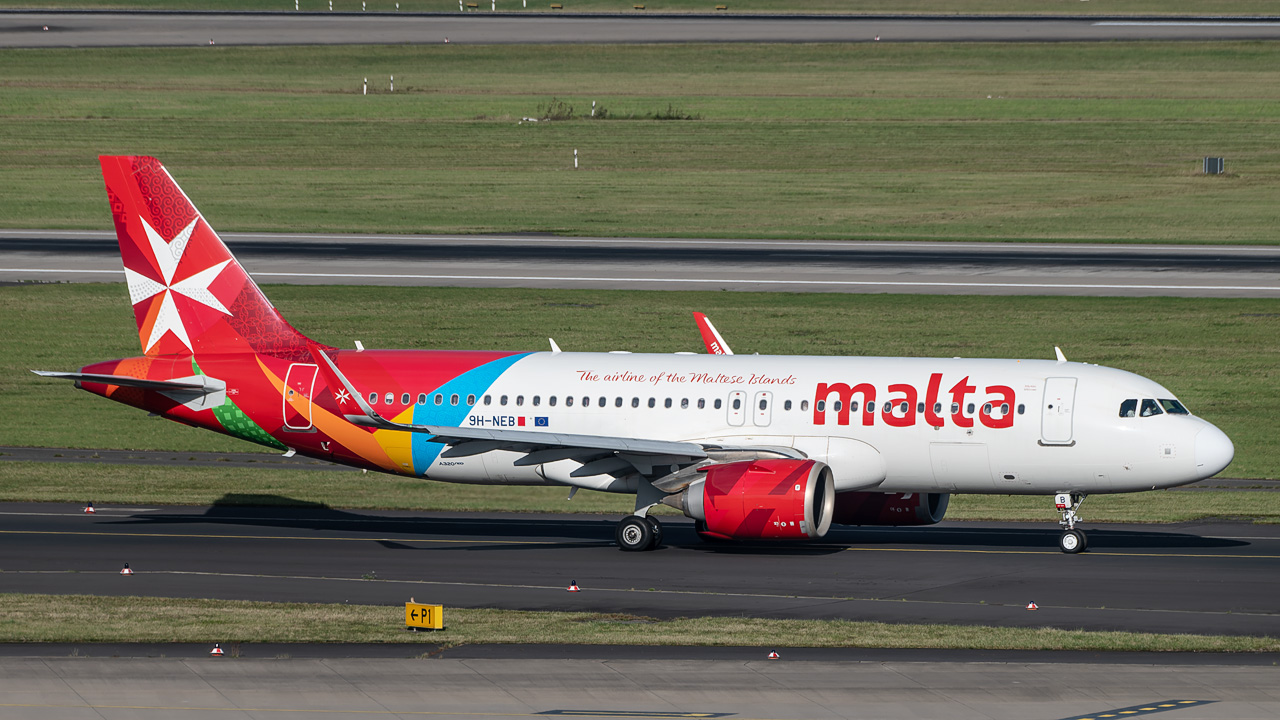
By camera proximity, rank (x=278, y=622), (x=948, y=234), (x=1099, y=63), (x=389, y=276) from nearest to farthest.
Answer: (x=278, y=622) → (x=389, y=276) → (x=948, y=234) → (x=1099, y=63)

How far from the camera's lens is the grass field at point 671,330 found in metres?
52.8

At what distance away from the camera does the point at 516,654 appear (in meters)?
26.4

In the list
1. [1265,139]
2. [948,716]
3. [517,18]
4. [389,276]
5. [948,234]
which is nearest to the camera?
[948,716]

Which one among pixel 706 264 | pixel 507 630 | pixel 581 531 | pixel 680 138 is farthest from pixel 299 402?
pixel 680 138

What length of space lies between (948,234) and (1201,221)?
45.0ft

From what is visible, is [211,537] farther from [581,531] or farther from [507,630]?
[507,630]

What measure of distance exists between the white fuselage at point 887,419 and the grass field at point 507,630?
5.87 meters

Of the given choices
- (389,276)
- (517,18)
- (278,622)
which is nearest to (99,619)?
(278,622)

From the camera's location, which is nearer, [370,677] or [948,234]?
[370,677]

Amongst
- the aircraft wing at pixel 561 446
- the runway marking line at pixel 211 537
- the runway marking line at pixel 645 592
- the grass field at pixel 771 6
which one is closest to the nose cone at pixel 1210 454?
the runway marking line at pixel 645 592

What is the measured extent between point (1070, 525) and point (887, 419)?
4701mm

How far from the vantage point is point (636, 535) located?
36.1 meters

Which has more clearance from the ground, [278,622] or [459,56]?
[459,56]

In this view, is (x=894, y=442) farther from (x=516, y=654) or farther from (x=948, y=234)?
(x=948, y=234)
